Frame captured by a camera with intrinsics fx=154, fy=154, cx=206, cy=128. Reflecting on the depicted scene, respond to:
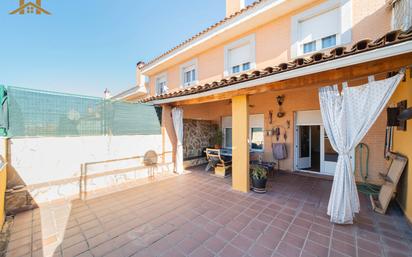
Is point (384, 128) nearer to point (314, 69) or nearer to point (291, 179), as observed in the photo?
point (291, 179)

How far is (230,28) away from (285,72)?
12.9 feet

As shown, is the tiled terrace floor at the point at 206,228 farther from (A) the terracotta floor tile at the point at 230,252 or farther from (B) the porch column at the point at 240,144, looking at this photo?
(B) the porch column at the point at 240,144

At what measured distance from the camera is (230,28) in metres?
5.82

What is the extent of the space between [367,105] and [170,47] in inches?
314

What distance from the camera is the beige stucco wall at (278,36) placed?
3.96m

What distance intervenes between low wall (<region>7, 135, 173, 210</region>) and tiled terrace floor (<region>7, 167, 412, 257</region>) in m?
0.58

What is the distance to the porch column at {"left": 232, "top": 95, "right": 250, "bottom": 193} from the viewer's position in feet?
14.2

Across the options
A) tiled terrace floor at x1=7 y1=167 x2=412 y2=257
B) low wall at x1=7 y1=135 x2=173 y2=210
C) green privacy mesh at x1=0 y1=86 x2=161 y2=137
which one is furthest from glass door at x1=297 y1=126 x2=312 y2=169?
green privacy mesh at x1=0 y1=86 x2=161 y2=137

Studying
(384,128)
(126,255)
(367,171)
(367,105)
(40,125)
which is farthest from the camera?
(367,171)

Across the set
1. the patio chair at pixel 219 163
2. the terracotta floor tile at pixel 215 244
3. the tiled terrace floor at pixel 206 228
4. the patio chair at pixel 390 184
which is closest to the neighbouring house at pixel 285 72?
the patio chair at pixel 390 184

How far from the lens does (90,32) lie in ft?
23.9

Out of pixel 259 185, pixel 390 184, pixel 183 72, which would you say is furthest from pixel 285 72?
pixel 183 72

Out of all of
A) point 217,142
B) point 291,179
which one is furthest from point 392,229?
point 217,142

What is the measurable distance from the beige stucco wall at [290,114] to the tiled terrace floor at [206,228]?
6.40 ft
